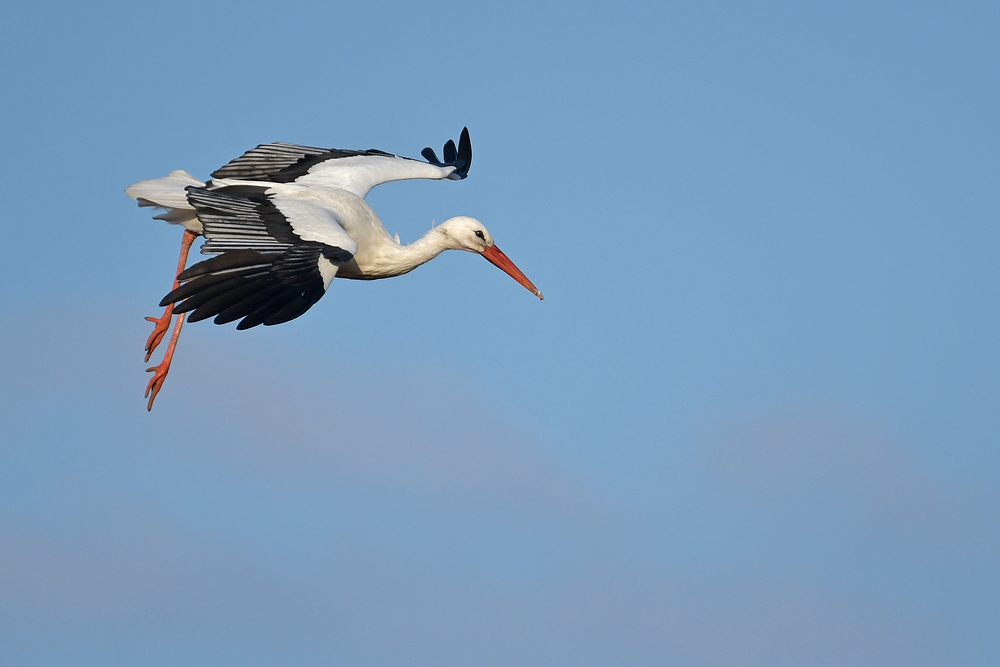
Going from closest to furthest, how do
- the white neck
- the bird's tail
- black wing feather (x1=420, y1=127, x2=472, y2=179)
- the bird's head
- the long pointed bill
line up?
the bird's tail < the white neck < the bird's head < the long pointed bill < black wing feather (x1=420, y1=127, x2=472, y2=179)

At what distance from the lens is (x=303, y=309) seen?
38.9 feet

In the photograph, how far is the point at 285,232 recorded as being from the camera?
42.0 ft

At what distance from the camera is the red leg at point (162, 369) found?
48.6 feet

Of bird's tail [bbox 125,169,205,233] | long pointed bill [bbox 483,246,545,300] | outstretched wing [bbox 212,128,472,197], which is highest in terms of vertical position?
outstretched wing [bbox 212,128,472,197]

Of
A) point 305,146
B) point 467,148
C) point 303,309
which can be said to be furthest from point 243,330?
point 467,148

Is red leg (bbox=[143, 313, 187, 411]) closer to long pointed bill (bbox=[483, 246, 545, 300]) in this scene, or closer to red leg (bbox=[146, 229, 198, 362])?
red leg (bbox=[146, 229, 198, 362])

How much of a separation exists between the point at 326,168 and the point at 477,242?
2.24m

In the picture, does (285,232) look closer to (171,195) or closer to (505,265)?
(171,195)

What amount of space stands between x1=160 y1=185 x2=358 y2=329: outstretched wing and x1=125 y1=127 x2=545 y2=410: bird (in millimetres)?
11

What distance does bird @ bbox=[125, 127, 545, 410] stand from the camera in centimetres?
1180

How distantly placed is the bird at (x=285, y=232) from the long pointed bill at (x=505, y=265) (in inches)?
0.5

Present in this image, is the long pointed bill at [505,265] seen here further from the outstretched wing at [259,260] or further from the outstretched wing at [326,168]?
the outstretched wing at [259,260]

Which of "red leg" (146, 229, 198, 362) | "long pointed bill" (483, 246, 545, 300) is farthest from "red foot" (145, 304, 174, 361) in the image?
"long pointed bill" (483, 246, 545, 300)

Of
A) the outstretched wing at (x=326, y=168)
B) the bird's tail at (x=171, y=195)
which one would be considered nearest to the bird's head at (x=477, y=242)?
the outstretched wing at (x=326, y=168)
